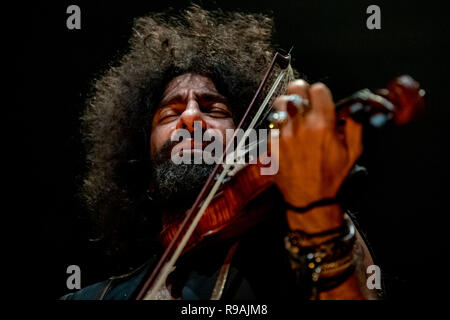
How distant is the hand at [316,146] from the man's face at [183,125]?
0.73 metres

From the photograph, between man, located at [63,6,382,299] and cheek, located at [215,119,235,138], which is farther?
cheek, located at [215,119,235,138]

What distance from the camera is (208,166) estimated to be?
Answer: 1.52 metres

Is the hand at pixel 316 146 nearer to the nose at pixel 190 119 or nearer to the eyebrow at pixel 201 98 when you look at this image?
the nose at pixel 190 119

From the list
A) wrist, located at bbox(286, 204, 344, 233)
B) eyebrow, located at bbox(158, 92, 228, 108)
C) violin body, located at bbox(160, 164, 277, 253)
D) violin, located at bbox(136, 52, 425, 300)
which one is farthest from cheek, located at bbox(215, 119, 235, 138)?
wrist, located at bbox(286, 204, 344, 233)

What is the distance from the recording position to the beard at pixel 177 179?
1.52 metres

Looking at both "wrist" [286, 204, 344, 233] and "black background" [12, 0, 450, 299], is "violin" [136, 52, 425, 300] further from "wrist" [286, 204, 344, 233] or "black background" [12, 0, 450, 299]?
"black background" [12, 0, 450, 299]

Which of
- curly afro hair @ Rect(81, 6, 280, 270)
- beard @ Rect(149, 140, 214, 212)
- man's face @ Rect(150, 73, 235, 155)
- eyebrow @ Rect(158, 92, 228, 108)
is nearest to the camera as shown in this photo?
beard @ Rect(149, 140, 214, 212)

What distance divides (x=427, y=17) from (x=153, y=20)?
158 centimetres

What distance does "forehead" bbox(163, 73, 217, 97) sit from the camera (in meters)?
1.83

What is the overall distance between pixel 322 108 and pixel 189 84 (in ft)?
3.90

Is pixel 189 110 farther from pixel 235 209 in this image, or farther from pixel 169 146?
pixel 235 209

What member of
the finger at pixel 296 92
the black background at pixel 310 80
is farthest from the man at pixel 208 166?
the black background at pixel 310 80

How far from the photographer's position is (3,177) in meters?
2.12

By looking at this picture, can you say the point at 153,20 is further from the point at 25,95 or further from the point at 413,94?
the point at 413,94
